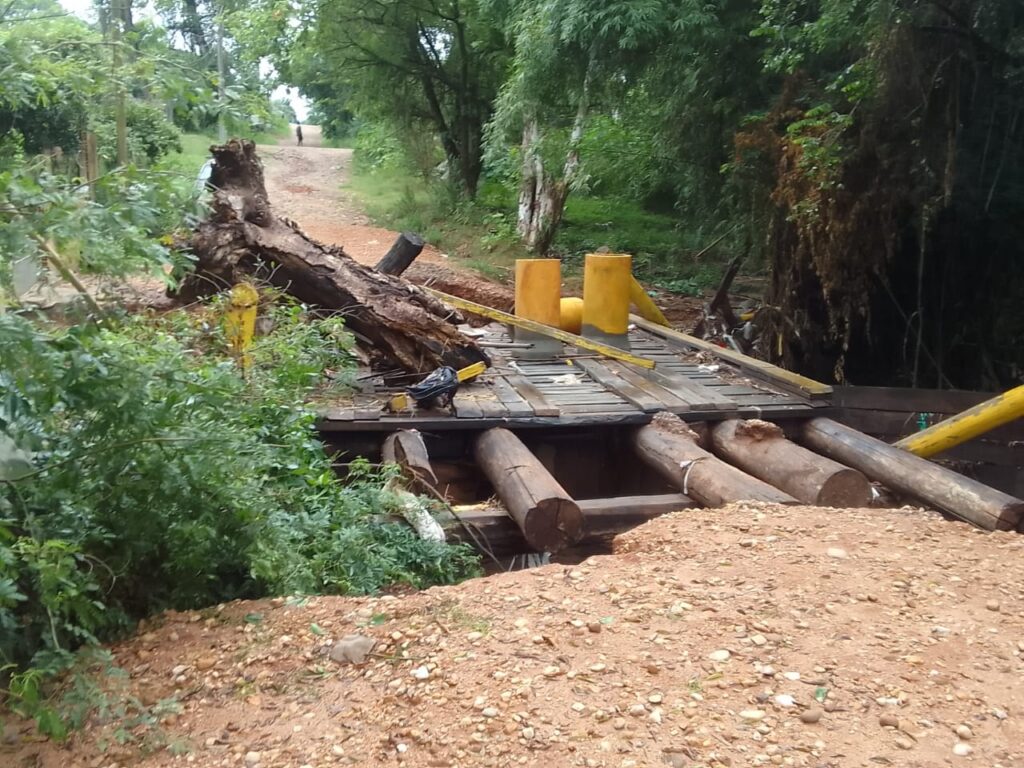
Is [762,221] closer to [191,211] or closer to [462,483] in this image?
[462,483]

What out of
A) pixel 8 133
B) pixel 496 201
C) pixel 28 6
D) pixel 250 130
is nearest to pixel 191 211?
pixel 250 130

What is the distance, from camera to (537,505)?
4.85 metres

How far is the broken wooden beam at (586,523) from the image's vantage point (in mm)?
5156

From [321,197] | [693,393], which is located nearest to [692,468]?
[693,393]

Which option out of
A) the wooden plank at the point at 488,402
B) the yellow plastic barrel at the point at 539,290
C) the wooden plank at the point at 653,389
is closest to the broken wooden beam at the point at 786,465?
the wooden plank at the point at 653,389

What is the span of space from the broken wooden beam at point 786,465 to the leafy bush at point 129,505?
2.36 m

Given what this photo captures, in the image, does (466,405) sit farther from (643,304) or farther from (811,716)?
(811,716)

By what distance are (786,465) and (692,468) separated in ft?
1.97

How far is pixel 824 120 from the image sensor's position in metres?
7.36

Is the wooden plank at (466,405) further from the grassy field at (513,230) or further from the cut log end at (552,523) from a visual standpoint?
the grassy field at (513,230)

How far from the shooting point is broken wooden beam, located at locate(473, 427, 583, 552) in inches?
191

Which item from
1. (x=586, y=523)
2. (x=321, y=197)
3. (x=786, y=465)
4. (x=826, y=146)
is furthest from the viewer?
(x=321, y=197)

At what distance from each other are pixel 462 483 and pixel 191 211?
366 centimetres

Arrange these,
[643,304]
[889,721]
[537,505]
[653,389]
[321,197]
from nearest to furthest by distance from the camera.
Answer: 1. [889,721]
2. [537,505]
3. [653,389]
4. [643,304]
5. [321,197]
